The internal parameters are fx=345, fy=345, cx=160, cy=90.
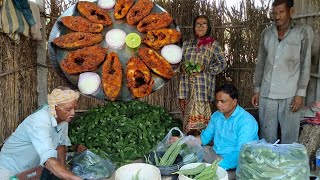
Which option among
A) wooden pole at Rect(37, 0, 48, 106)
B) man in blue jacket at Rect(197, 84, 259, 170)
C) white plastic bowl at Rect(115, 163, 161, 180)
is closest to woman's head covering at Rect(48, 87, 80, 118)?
white plastic bowl at Rect(115, 163, 161, 180)

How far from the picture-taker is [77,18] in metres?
3.86

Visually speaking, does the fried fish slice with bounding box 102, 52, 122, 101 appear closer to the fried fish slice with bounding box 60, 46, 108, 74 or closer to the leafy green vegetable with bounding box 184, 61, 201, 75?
the fried fish slice with bounding box 60, 46, 108, 74

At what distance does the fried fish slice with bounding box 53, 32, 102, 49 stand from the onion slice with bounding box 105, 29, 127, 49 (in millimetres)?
104

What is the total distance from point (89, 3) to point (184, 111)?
2.15 m

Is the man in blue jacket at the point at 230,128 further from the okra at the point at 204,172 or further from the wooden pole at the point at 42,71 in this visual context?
the wooden pole at the point at 42,71

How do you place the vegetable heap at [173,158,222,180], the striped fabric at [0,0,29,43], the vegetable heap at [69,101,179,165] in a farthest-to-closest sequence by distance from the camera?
the vegetable heap at [69,101,179,165] < the striped fabric at [0,0,29,43] < the vegetable heap at [173,158,222,180]

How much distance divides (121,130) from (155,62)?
1257 millimetres

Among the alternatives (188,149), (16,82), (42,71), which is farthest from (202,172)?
(42,71)

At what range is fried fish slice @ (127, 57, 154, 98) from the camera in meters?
3.67

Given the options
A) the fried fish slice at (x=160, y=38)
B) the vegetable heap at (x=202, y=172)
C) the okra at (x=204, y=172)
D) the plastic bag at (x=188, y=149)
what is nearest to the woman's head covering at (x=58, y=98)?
the plastic bag at (x=188, y=149)

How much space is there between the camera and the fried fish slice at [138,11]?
389 centimetres

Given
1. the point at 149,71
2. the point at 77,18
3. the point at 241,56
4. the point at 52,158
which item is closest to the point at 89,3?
the point at 77,18

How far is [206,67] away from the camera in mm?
4914

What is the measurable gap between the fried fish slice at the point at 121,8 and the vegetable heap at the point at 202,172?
2130 millimetres
